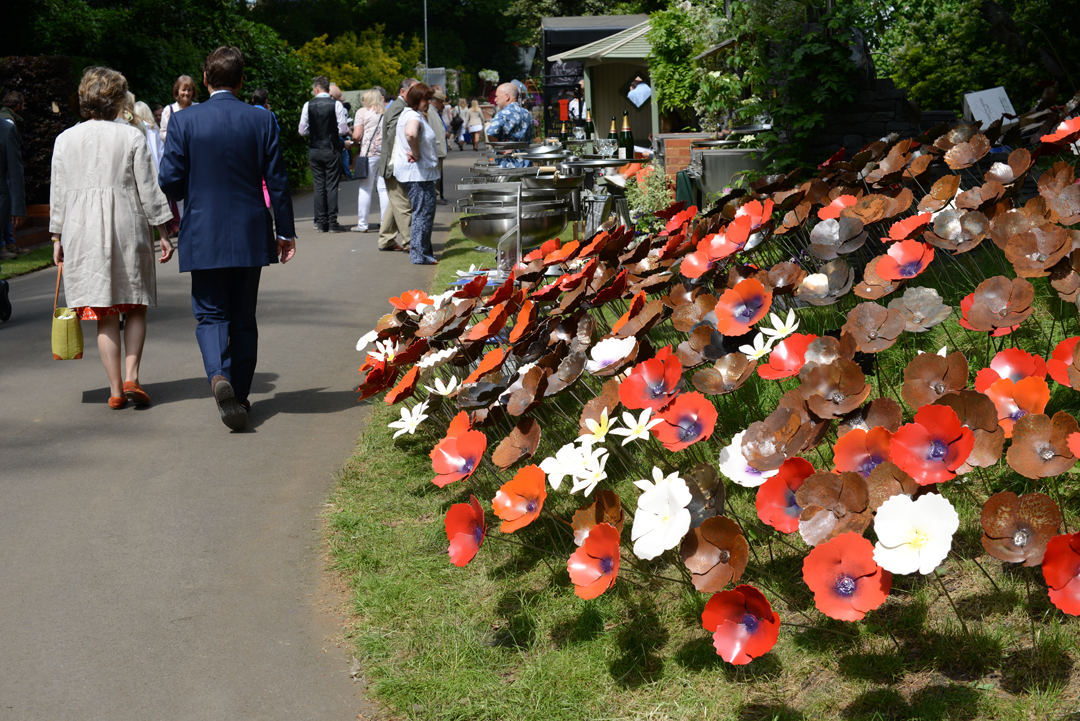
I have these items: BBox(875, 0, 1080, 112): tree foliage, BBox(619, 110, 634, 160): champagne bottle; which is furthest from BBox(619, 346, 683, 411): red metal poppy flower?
BBox(619, 110, 634, 160): champagne bottle

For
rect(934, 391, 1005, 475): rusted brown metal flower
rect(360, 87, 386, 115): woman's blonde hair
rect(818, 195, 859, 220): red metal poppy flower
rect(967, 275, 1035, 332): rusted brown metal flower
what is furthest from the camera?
rect(360, 87, 386, 115): woman's blonde hair

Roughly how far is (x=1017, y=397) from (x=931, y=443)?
40cm

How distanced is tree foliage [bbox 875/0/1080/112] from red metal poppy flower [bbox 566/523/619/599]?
23.0 feet

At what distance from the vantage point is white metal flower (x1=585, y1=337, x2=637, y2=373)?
3057mm

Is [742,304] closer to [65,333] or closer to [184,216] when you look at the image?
[184,216]

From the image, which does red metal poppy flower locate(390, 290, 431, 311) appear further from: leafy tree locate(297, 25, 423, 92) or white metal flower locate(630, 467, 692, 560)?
leafy tree locate(297, 25, 423, 92)

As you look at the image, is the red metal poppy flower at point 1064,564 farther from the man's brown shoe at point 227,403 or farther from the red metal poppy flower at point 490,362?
the man's brown shoe at point 227,403

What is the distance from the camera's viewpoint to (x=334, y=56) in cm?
3619

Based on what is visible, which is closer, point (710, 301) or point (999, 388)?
point (999, 388)

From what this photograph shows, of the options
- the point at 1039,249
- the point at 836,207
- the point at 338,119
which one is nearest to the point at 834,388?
the point at 1039,249

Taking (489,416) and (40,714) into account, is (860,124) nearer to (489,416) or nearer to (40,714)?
(489,416)

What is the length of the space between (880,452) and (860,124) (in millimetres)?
4741

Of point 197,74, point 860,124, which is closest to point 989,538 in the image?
point 860,124

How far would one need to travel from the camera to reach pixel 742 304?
3.13m
